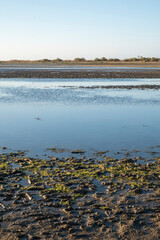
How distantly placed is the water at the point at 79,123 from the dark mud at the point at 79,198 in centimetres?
203

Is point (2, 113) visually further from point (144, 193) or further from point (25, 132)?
point (144, 193)

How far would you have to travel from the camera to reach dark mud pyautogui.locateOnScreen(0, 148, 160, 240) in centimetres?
659

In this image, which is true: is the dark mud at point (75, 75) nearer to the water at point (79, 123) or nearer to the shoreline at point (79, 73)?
the shoreline at point (79, 73)

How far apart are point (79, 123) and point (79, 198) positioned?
10.2 m

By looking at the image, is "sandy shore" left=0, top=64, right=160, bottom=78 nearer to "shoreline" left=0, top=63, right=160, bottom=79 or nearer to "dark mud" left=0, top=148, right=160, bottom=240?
"shoreline" left=0, top=63, right=160, bottom=79

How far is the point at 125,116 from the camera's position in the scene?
20547 mm

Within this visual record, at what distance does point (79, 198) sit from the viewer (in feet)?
26.6

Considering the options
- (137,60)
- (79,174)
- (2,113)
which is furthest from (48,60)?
(79,174)

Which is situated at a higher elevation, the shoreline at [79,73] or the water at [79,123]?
the shoreline at [79,73]

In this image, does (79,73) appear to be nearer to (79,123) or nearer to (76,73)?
(76,73)

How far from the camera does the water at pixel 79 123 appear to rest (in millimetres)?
13734

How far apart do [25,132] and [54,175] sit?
6.37 metres

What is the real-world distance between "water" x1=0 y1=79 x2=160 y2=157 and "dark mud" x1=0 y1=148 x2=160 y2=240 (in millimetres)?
2027

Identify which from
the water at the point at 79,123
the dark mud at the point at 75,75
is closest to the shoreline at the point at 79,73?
the dark mud at the point at 75,75
